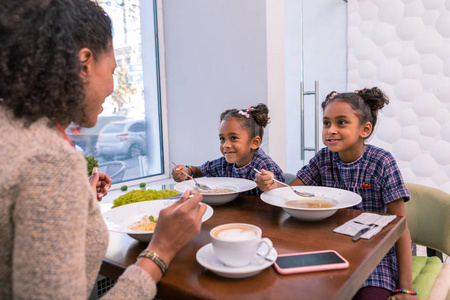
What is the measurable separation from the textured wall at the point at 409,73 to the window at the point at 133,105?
6.05ft

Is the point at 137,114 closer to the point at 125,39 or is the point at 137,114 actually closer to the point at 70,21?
the point at 125,39

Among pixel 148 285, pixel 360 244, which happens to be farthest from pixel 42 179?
pixel 360 244

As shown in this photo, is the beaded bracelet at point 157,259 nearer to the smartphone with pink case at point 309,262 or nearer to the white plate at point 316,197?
the smartphone with pink case at point 309,262

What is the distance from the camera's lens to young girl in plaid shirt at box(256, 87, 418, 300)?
1210 mm

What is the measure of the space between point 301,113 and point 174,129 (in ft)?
3.61

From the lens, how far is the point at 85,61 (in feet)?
2.36

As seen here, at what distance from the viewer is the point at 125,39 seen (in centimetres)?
261

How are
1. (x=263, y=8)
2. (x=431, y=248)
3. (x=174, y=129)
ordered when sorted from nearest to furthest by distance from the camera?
1. (x=431, y=248)
2. (x=263, y=8)
3. (x=174, y=129)

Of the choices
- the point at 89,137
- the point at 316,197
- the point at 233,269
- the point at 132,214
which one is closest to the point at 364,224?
the point at 316,197

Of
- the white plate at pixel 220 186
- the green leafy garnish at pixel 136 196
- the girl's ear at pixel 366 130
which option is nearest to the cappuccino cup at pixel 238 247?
the white plate at pixel 220 186

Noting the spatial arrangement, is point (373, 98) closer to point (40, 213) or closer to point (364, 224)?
point (364, 224)

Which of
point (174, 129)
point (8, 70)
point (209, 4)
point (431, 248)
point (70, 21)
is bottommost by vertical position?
point (431, 248)

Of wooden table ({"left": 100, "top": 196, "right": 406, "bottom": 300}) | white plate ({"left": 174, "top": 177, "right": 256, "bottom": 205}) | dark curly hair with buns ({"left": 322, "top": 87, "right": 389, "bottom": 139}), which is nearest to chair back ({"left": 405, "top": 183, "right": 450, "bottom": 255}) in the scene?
dark curly hair with buns ({"left": 322, "top": 87, "right": 389, "bottom": 139})

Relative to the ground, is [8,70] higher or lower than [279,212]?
higher
